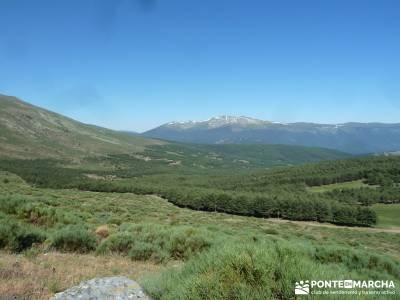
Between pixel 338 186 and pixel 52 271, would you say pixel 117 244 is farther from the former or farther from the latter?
pixel 338 186

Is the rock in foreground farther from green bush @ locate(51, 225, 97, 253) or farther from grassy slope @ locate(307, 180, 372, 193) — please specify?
grassy slope @ locate(307, 180, 372, 193)

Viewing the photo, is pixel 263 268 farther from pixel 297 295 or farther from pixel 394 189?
pixel 394 189

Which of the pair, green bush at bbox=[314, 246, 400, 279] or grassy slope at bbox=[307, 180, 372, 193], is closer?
green bush at bbox=[314, 246, 400, 279]

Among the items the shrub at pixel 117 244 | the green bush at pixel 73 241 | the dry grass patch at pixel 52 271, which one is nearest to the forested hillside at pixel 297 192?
the shrub at pixel 117 244

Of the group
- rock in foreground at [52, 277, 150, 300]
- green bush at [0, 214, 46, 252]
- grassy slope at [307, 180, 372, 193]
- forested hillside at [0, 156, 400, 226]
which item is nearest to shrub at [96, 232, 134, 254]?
green bush at [0, 214, 46, 252]

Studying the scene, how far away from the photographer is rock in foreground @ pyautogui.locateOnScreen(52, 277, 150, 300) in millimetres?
6324

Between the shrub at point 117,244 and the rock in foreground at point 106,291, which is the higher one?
the rock in foreground at point 106,291

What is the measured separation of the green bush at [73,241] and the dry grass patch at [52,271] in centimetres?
94

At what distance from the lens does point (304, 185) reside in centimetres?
15475

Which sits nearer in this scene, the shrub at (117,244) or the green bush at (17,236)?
the green bush at (17,236)

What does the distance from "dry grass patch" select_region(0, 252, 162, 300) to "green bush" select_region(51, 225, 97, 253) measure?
94cm

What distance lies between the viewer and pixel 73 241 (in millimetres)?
12406

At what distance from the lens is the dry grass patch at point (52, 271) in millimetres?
6996

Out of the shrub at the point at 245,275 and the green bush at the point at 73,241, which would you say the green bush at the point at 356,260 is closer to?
the shrub at the point at 245,275
